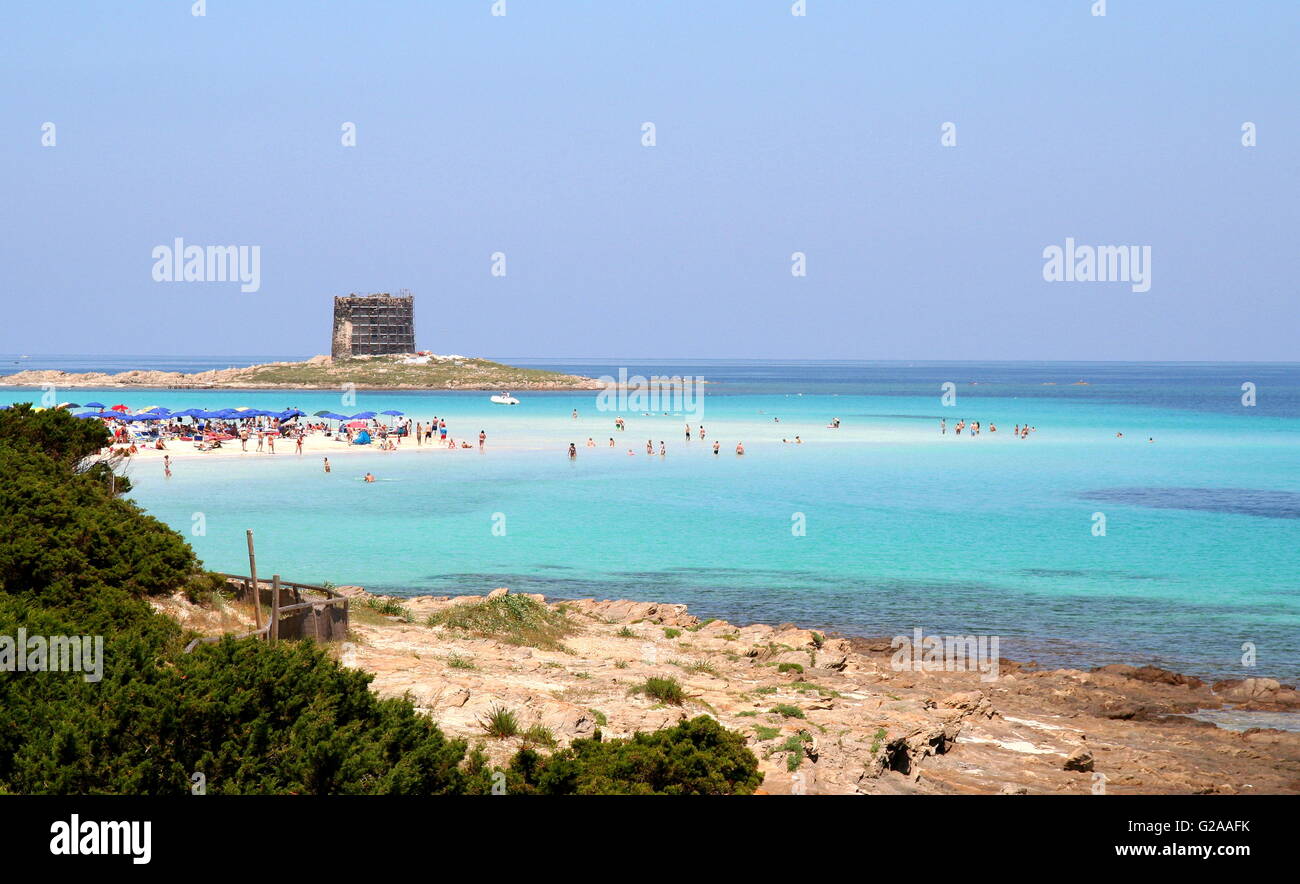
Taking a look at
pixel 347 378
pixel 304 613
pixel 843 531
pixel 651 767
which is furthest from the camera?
pixel 347 378

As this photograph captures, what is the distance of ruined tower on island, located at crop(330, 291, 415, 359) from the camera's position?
172 m

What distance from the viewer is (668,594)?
1126 inches

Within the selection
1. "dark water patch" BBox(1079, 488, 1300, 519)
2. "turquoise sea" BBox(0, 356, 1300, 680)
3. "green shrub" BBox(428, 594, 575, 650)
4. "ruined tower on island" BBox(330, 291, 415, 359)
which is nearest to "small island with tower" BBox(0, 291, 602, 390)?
"ruined tower on island" BBox(330, 291, 415, 359)

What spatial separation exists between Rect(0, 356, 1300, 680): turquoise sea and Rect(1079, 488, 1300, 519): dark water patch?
0.26 meters

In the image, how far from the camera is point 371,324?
572 feet

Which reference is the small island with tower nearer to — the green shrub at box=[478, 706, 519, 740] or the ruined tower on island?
the ruined tower on island

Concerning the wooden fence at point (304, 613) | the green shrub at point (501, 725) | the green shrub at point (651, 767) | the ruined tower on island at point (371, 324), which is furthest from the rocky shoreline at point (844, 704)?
the ruined tower on island at point (371, 324)

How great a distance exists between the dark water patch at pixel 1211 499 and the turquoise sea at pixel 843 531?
262mm

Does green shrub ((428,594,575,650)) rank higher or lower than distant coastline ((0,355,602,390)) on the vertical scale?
lower

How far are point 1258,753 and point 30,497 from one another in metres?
17.3

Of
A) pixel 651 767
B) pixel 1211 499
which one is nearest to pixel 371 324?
pixel 1211 499

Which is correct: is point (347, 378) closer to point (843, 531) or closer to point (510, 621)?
point (843, 531)

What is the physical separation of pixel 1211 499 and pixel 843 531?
19.8 m
